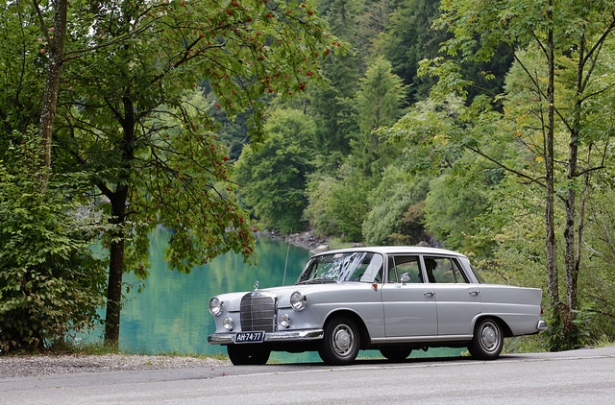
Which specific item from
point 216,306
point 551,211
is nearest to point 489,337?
point 216,306

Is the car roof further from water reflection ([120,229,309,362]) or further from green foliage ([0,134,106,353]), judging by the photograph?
green foliage ([0,134,106,353])

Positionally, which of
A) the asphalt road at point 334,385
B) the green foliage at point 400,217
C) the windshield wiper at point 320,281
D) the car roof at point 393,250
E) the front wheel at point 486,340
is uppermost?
the green foliage at point 400,217

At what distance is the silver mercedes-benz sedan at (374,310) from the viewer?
11.6 metres

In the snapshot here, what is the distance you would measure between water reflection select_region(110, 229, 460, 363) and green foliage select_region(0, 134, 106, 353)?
2706 mm

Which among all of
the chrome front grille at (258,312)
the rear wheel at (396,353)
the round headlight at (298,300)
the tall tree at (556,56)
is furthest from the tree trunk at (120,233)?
the tall tree at (556,56)

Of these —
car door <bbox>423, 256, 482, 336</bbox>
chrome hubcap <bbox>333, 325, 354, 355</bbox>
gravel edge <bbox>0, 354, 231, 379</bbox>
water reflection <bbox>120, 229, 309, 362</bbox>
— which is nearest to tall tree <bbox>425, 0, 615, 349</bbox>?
car door <bbox>423, 256, 482, 336</bbox>

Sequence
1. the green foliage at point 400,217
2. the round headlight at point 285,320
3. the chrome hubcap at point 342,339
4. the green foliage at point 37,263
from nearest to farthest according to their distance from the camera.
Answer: the round headlight at point 285,320 → the chrome hubcap at point 342,339 → the green foliage at point 37,263 → the green foliage at point 400,217

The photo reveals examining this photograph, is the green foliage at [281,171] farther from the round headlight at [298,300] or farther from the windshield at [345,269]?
the round headlight at [298,300]

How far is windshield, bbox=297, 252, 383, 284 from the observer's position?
12358 millimetres

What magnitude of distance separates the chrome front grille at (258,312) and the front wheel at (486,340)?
3416mm

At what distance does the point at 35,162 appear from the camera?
41.5 ft

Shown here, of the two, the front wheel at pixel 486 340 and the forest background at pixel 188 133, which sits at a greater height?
the forest background at pixel 188 133

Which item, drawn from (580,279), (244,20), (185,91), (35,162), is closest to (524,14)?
(244,20)

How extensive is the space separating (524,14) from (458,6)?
1.68 meters
